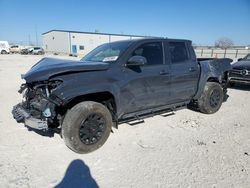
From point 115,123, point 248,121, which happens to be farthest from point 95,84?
point 248,121

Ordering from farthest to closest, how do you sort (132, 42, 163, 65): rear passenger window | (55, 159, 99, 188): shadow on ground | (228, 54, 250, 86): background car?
1. (228, 54, 250, 86): background car
2. (132, 42, 163, 65): rear passenger window
3. (55, 159, 99, 188): shadow on ground

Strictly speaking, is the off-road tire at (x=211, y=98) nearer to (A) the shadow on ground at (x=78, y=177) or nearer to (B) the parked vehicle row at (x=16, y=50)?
(A) the shadow on ground at (x=78, y=177)

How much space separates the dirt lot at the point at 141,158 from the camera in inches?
120

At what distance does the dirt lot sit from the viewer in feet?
10.0

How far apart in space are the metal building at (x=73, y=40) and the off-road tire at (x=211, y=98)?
47817mm

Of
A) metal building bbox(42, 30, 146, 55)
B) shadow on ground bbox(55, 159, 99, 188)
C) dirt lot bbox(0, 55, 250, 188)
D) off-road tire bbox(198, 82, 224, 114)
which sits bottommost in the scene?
shadow on ground bbox(55, 159, 99, 188)

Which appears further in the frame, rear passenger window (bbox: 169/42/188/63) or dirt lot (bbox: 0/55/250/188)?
rear passenger window (bbox: 169/42/188/63)

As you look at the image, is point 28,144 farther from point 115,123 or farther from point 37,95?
point 115,123

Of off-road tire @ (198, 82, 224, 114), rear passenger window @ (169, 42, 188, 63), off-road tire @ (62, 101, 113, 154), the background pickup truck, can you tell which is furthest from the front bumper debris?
off-road tire @ (198, 82, 224, 114)

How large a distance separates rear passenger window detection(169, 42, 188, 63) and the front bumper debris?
3.08m

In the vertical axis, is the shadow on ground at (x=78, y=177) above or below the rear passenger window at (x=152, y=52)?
below

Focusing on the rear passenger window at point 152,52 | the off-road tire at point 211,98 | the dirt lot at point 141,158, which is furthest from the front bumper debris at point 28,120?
the off-road tire at point 211,98

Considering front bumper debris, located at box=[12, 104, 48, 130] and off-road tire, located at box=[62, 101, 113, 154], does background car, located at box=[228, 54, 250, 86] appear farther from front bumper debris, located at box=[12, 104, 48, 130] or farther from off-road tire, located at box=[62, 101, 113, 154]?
front bumper debris, located at box=[12, 104, 48, 130]

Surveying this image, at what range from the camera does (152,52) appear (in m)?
4.68
